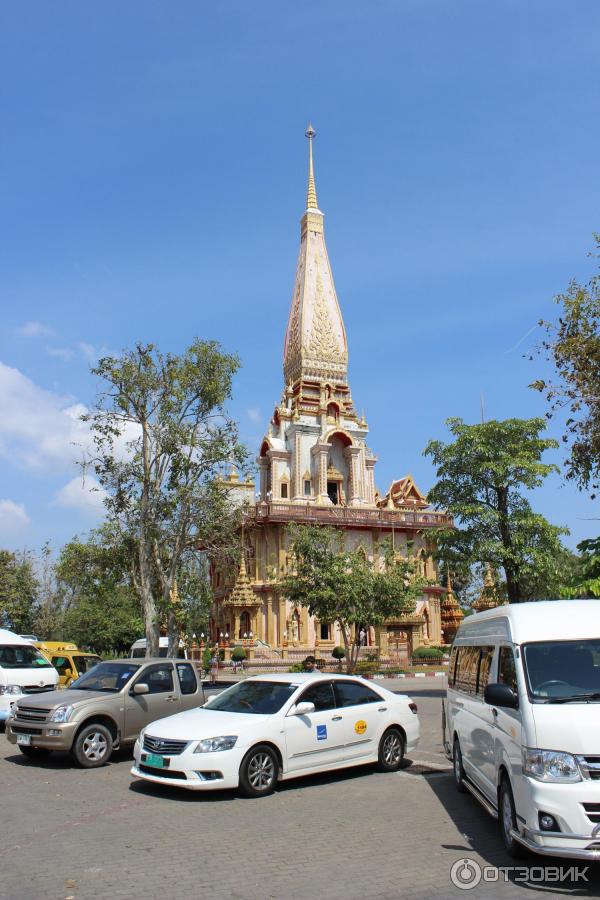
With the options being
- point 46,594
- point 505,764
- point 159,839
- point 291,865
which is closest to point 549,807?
point 505,764

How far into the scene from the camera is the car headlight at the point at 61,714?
1086 cm

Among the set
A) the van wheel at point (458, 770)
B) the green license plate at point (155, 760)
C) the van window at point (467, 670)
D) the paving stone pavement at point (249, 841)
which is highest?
the van window at point (467, 670)

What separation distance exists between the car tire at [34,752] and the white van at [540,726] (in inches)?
257

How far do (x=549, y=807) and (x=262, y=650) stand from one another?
122 feet

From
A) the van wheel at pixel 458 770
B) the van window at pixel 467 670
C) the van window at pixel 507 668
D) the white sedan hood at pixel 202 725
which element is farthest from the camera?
the van wheel at pixel 458 770

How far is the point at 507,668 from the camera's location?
6918mm

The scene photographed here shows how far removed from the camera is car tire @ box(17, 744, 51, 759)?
37.4 feet

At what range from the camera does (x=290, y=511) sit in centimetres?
4734

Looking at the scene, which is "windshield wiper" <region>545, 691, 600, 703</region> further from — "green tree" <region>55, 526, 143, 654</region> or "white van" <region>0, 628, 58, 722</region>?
"green tree" <region>55, 526, 143, 654</region>

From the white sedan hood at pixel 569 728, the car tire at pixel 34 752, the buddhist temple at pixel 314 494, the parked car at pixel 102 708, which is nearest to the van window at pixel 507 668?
the white sedan hood at pixel 569 728

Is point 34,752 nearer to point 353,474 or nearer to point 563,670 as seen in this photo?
point 563,670

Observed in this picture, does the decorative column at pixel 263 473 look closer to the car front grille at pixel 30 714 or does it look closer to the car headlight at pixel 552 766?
the car front grille at pixel 30 714

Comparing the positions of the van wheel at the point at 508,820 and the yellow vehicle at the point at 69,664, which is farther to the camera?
the yellow vehicle at the point at 69,664

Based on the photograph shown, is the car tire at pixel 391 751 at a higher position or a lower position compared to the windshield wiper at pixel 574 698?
lower
